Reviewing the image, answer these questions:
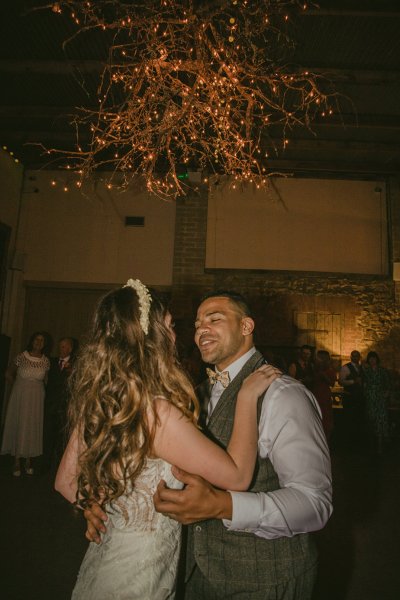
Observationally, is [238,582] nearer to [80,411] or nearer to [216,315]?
[80,411]

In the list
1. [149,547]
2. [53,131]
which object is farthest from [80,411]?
[53,131]

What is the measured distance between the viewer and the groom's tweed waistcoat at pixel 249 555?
129 cm

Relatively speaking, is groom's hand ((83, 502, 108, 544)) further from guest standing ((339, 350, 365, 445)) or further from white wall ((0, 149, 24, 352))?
white wall ((0, 149, 24, 352))

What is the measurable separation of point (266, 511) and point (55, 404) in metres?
4.33

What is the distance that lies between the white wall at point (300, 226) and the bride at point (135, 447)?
22.1 feet

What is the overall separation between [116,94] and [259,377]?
526cm

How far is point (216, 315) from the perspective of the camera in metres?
1.79

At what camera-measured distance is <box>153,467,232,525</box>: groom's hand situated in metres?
1.11

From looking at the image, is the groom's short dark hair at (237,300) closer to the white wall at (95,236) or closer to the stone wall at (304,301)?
the stone wall at (304,301)

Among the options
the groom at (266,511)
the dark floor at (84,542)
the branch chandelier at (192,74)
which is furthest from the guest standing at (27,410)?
the groom at (266,511)

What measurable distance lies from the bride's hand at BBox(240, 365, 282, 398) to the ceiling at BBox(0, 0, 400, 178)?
11.9 ft

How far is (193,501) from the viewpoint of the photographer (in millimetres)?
1104

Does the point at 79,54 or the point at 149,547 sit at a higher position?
the point at 79,54

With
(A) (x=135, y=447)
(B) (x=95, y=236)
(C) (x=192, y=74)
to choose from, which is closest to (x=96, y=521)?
(A) (x=135, y=447)
